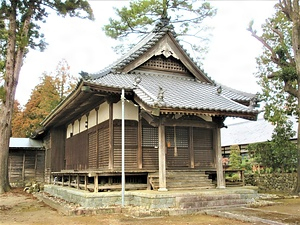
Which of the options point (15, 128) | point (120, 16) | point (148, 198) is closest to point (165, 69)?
point (148, 198)

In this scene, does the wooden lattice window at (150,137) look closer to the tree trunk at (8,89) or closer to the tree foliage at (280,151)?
the tree foliage at (280,151)

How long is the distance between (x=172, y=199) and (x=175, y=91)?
14.1ft

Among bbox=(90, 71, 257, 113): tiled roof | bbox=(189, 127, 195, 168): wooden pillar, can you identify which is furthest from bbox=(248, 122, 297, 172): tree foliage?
bbox=(189, 127, 195, 168): wooden pillar

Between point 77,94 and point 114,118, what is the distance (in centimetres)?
161

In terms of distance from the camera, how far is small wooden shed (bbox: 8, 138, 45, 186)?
26.3 metres

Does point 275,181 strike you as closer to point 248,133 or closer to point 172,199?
point 172,199

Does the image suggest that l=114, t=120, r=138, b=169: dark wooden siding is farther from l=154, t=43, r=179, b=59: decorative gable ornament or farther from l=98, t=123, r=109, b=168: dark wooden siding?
l=154, t=43, r=179, b=59: decorative gable ornament

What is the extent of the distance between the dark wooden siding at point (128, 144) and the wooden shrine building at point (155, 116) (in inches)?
0.4

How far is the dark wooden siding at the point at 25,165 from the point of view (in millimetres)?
26344

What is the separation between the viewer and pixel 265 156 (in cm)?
1912

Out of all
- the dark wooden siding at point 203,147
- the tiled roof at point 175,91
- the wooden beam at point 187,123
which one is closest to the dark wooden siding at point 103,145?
the tiled roof at point 175,91

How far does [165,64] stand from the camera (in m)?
14.7

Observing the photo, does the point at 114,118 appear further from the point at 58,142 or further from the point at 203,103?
the point at 58,142

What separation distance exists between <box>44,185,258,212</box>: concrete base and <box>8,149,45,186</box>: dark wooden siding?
1704cm
